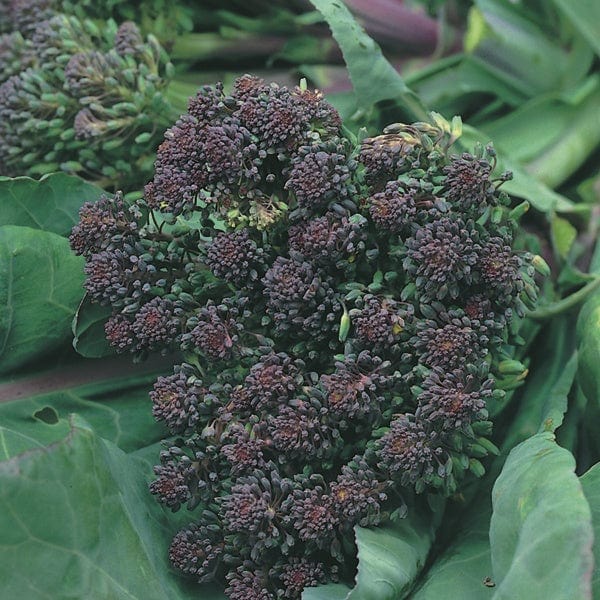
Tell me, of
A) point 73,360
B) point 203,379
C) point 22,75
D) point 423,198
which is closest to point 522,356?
point 423,198

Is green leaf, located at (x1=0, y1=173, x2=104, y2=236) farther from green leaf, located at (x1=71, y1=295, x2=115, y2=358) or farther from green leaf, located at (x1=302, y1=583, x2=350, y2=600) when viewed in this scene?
green leaf, located at (x1=302, y1=583, x2=350, y2=600)

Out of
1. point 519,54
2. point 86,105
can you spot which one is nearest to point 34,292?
point 86,105

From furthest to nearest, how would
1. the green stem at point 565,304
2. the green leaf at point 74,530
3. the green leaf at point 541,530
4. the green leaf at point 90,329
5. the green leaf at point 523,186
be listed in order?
the green leaf at point 523,186, the green stem at point 565,304, the green leaf at point 90,329, the green leaf at point 74,530, the green leaf at point 541,530

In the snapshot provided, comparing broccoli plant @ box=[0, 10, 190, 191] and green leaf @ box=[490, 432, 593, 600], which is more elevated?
green leaf @ box=[490, 432, 593, 600]

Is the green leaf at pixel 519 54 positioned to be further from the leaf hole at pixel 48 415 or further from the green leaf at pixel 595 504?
the leaf hole at pixel 48 415

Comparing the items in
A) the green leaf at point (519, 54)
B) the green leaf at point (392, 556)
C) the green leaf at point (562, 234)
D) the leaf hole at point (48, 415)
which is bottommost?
the leaf hole at point (48, 415)

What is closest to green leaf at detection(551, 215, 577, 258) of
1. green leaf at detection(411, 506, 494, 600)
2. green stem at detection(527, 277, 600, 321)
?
green stem at detection(527, 277, 600, 321)

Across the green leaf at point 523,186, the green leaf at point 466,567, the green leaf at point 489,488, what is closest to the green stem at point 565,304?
the green leaf at point 489,488
